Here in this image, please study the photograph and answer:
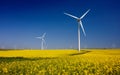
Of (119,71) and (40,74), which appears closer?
(40,74)

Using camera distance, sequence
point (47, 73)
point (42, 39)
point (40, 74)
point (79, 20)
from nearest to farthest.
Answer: point (40, 74) → point (47, 73) → point (79, 20) → point (42, 39)

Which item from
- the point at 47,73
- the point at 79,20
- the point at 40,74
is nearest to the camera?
the point at 40,74

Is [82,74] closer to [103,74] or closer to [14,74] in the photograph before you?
[103,74]

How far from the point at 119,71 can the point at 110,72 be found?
583 mm

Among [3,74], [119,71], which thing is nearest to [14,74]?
[3,74]

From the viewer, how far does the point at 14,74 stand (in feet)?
41.4

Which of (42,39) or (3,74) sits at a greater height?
(42,39)

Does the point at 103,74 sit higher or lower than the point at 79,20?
lower

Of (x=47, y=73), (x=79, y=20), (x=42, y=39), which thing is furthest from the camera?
(x=42, y=39)

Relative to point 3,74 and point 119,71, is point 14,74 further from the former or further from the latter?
point 119,71

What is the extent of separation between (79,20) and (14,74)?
40015 mm

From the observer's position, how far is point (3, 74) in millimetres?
12680

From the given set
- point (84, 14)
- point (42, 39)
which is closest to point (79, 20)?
point (84, 14)

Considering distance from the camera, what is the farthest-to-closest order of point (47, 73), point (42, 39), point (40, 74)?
point (42, 39)
point (47, 73)
point (40, 74)
